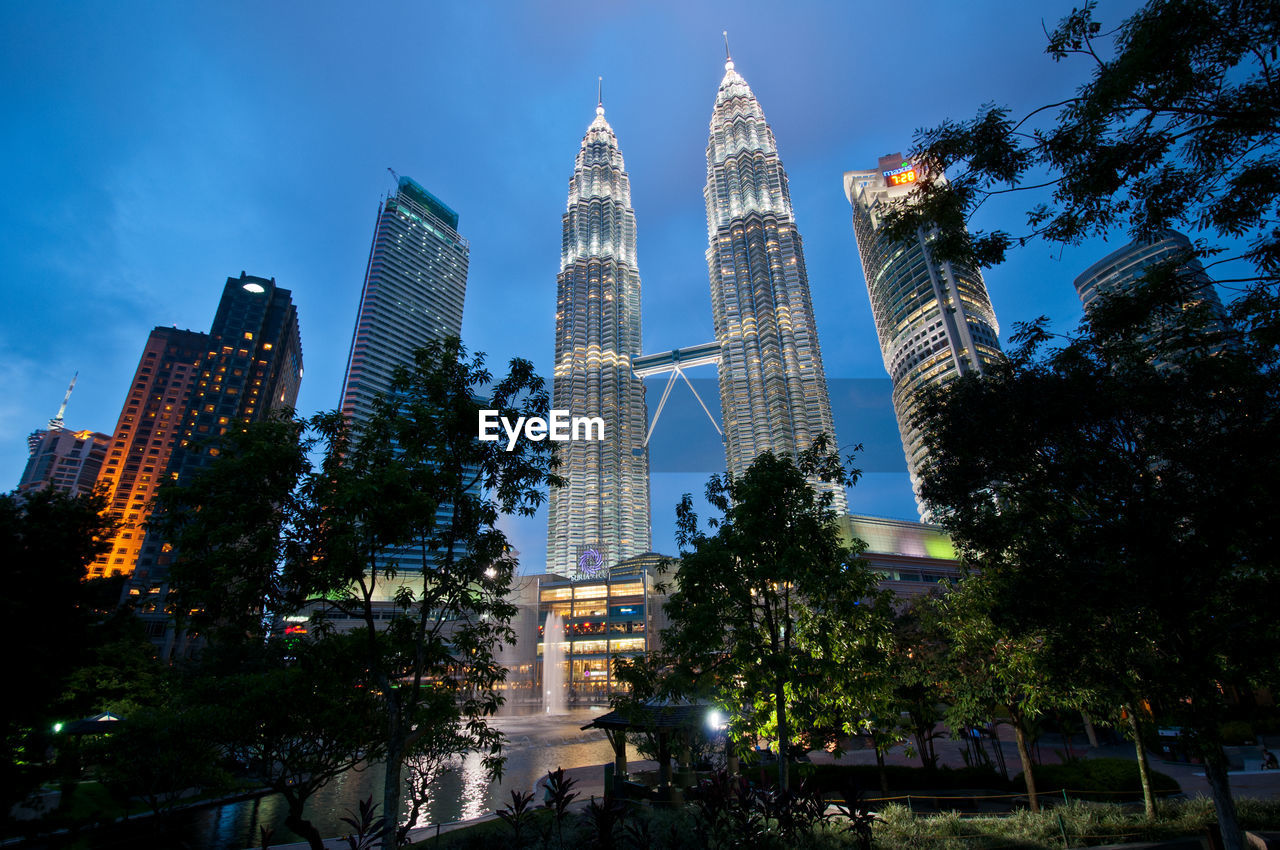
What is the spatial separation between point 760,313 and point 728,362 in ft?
57.1

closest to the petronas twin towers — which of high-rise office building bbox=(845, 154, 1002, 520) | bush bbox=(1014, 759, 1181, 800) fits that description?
high-rise office building bbox=(845, 154, 1002, 520)

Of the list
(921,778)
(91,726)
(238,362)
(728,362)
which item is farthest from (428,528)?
(728,362)

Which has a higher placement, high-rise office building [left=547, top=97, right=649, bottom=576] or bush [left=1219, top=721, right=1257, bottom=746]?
high-rise office building [left=547, top=97, right=649, bottom=576]

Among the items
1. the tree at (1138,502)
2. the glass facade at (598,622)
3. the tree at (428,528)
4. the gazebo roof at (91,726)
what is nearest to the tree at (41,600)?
the gazebo roof at (91,726)

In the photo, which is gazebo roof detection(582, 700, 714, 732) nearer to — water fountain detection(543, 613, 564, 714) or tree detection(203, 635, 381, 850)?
tree detection(203, 635, 381, 850)

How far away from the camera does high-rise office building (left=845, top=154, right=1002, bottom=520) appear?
152m

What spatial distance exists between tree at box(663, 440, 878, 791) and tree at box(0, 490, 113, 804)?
61.3 ft

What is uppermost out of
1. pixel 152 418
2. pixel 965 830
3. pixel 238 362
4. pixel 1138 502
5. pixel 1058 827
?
pixel 238 362

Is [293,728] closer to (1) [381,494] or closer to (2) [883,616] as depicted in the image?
(1) [381,494]

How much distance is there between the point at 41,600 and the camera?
1764cm

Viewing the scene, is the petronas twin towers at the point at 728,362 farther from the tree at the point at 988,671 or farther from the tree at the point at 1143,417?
the tree at the point at 1143,417

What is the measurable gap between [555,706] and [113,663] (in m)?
86.0

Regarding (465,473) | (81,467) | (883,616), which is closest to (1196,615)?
(883,616)

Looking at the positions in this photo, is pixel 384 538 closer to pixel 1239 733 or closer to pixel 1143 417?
pixel 1143 417
